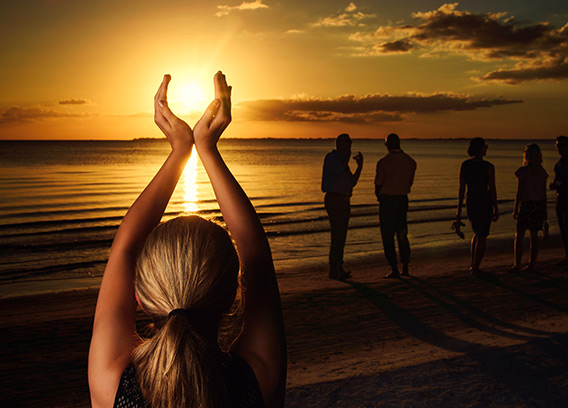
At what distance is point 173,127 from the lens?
1.44m

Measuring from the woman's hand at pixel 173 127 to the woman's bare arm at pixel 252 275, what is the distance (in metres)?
0.05

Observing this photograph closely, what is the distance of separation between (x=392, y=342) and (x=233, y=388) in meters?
4.38

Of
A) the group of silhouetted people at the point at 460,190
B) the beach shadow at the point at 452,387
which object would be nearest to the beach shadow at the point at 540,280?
the group of silhouetted people at the point at 460,190

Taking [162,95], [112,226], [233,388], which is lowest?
[112,226]

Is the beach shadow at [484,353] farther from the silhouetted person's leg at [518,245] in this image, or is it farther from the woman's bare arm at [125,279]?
the woman's bare arm at [125,279]

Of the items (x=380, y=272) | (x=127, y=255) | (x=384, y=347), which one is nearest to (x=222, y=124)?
(x=127, y=255)

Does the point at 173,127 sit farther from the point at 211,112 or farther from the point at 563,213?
the point at 563,213

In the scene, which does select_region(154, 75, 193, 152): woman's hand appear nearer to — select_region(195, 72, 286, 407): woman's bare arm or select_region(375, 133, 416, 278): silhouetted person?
select_region(195, 72, 286, 407): woman's bare arm

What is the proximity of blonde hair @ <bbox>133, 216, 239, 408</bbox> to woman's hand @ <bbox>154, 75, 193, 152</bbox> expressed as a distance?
38 centimetres

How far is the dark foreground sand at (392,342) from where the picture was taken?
3.62 m

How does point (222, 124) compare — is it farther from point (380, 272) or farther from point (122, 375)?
point (380, 272)

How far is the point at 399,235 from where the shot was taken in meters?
8.15

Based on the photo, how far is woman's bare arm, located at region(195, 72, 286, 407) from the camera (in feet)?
4.02

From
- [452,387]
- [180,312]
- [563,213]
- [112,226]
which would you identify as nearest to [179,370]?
[180,312]
